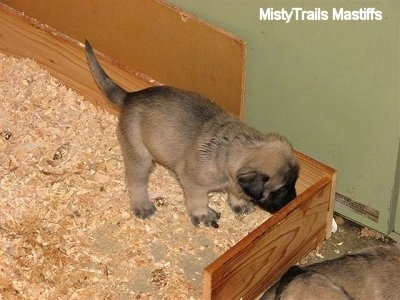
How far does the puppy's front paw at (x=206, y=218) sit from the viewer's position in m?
4.68

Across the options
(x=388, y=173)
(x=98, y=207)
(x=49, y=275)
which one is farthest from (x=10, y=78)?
(x=388, y=173)

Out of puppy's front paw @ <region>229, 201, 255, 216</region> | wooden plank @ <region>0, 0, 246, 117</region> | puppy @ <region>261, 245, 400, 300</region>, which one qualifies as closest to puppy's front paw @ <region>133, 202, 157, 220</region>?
puppy's front paw @ <region>229, 201, 255, 216</region>

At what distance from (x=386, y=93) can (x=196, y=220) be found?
4.07 ft

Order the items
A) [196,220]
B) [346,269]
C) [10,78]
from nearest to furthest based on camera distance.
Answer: [346,269] < [196,220] < [10,78]

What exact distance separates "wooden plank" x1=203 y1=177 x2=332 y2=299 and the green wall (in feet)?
0.88

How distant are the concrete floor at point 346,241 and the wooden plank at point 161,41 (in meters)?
0.88

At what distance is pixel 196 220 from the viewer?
470 cm

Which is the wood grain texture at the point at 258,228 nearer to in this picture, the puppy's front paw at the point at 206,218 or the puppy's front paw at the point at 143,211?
the puppy's front paw at the point at 206,218

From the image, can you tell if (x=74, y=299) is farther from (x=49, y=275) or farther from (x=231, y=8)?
(x=231, y=8)

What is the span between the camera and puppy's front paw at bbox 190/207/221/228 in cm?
468

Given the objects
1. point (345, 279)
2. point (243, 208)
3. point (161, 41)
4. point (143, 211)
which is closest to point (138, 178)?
point (143, 211)

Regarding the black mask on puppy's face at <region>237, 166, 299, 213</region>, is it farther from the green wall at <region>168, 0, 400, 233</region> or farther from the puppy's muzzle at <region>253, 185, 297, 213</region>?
the green wall at <region>168, 0, 400, 233</region>

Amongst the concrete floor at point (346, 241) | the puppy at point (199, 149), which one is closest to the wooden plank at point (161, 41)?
the puppy at point (199, 149)

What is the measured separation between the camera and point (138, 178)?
4676 mm
